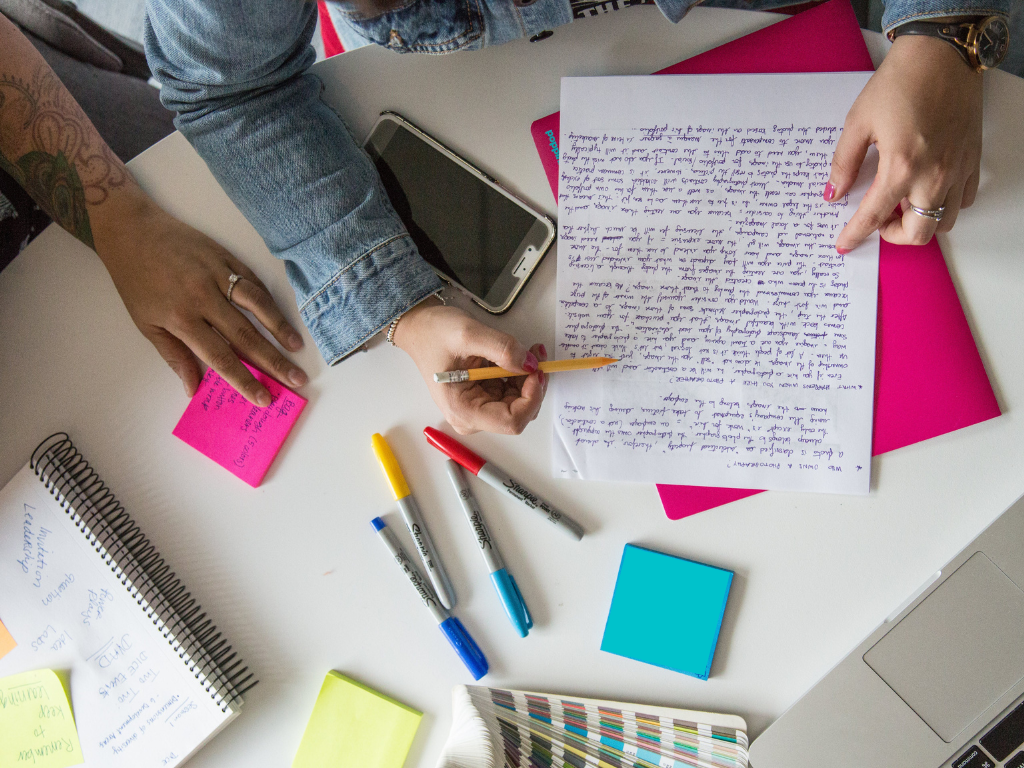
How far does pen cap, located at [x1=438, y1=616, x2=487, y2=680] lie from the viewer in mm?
646

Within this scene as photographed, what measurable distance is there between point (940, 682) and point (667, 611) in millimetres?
249

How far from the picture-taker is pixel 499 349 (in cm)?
59

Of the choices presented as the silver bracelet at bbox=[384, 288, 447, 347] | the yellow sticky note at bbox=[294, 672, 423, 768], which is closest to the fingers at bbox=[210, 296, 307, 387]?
the silver bracelet at bbox=[384, 288, 447, 347]

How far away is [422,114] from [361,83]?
0.08m

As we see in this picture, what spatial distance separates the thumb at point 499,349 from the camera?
0.59 metres

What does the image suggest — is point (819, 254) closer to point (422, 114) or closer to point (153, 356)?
point (422, 114)

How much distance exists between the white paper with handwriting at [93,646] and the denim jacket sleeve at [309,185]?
36 centimetres

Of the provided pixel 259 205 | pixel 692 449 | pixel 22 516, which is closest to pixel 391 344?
pixel 259 205

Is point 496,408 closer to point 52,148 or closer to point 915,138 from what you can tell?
point 915,138

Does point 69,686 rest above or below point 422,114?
below

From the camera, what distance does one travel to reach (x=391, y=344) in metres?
0.67

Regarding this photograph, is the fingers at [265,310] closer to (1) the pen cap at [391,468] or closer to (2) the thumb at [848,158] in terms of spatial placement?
(1) the pen cap at [391,468]

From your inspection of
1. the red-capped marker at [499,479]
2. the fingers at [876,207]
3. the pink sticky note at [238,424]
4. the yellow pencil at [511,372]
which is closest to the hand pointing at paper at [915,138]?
the fingers at [876,207]

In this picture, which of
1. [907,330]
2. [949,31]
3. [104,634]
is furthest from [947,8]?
[104,634]
